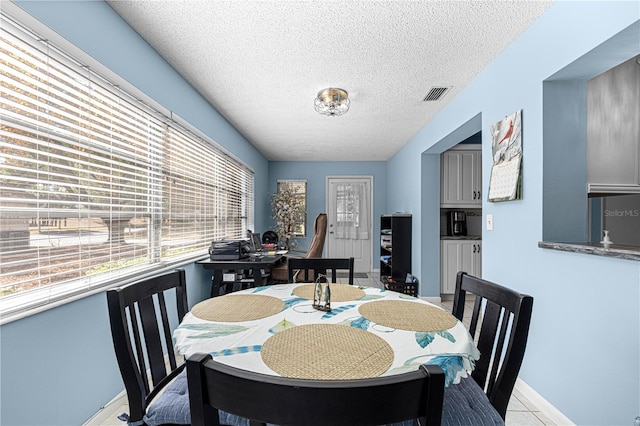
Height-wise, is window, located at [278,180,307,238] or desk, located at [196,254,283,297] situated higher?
window, located at [278,180,307,238]

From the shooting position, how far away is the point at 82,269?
1.69 metres

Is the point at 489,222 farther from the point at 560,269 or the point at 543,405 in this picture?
the point at 543,405

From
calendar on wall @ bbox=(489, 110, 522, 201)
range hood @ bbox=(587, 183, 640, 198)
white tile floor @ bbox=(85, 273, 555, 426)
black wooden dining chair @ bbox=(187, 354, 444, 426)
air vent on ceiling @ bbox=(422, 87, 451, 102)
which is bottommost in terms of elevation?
white tile floor @ bbox=(85, 273, 555, 426)

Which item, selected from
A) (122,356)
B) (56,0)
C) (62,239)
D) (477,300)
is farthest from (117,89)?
(477,300)

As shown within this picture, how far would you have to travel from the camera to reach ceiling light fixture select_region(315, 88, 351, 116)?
2.99 meters

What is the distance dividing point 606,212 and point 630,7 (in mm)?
1666

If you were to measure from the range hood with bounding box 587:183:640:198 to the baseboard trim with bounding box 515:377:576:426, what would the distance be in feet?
4.34

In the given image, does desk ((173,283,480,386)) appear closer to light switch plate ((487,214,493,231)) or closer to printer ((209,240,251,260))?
light switch plate ((487,214,493,231))

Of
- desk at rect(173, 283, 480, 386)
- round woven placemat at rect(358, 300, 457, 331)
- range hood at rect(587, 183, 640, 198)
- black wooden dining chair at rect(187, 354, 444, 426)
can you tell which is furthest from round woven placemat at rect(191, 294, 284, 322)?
range hood at rect(587, 183, 640, 198)

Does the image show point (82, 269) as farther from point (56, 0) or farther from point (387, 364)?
point (387, 364)

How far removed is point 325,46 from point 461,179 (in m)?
3.16

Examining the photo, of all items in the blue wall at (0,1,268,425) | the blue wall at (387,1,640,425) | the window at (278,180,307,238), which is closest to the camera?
the blue wall at (0,1,268,425)

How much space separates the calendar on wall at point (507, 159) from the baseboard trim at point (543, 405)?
1.25 metres

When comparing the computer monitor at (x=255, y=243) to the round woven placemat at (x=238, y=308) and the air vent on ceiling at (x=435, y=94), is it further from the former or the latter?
the air vent on ceiling at (x=435, y=94)
